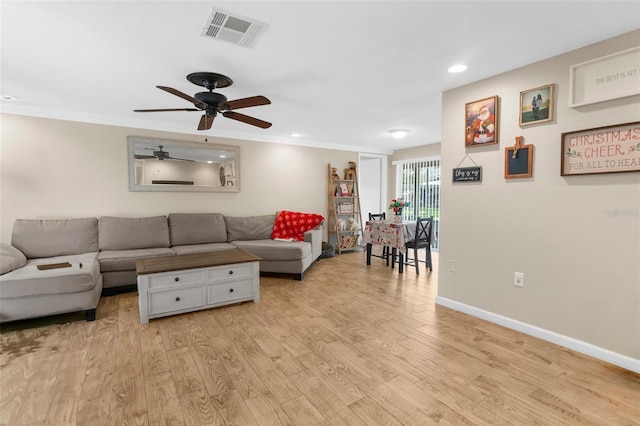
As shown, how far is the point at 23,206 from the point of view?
3.81 metres

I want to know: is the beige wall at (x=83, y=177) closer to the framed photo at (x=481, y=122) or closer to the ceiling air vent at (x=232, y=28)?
the ceiling air vent at (x=232, y=28)

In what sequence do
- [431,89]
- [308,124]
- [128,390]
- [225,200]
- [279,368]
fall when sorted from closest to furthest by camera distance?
[128,390]
[279,368]
[431,89]
[308,124]
[225,200]

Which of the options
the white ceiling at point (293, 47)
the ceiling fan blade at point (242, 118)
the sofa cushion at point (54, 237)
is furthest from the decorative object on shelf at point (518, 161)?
the sofa cushion at point (54, 237)

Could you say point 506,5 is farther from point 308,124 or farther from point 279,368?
point 308,124

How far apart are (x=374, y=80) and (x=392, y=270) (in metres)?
2.95

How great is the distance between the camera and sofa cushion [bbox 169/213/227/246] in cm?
449

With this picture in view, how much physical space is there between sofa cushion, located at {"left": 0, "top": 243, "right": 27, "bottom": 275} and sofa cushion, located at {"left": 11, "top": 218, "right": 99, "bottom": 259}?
46 cm

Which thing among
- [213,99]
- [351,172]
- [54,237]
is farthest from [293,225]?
[54,237]

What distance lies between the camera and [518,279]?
2666 mm

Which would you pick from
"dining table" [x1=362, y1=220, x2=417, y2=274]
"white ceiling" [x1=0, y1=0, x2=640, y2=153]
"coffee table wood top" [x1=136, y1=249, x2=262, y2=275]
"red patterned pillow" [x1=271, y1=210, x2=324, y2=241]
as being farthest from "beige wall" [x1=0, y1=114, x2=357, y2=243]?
"dining table" [x1=362, y1=220, x2=417, y2=274]

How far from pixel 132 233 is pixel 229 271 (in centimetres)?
183

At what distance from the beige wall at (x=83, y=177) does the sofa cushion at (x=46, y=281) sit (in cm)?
125

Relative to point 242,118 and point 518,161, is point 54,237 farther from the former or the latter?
point 518,161

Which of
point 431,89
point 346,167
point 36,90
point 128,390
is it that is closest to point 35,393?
point 128,390
